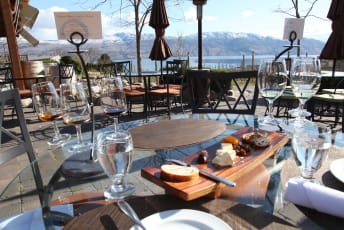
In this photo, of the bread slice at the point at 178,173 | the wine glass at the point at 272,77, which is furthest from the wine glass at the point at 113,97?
the wine glass at the point at 272,77

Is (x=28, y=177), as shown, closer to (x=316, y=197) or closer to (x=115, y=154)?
(x=115, y=154)

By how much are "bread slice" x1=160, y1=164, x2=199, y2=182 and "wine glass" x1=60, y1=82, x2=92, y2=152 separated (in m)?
0.66

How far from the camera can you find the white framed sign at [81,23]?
154 cm

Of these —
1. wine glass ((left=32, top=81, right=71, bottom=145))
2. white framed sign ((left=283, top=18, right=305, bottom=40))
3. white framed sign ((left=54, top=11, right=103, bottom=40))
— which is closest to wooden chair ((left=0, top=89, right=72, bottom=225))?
wine glass ((left=32, top=81, right=71, bottom=145))

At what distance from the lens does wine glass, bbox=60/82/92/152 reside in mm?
1326

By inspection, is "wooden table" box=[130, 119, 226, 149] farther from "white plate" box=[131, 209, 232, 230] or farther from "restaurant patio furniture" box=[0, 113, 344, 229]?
"white plate" box=[131, 209, 232, 230]

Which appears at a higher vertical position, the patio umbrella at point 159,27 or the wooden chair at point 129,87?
the patio umbrella at point 159,27

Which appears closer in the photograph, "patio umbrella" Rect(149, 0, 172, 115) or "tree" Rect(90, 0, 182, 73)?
"patio umbrella" Rect(149, 0, 172, 115)

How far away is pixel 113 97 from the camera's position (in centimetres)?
137

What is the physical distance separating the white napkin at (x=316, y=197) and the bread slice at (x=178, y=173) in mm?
287

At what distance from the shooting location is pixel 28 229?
92 centimetres

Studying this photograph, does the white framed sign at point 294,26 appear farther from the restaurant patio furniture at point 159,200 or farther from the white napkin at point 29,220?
the white napkin at point 29,220

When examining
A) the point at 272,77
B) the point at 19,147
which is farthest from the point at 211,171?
the point at 19,147

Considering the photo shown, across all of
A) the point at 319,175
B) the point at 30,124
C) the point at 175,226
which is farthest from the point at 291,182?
the point at 30,124
